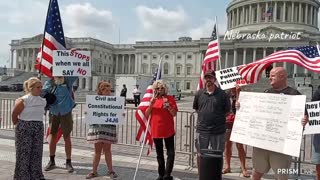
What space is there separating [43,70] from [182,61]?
99798 mm

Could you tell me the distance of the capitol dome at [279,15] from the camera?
9175 centimetres

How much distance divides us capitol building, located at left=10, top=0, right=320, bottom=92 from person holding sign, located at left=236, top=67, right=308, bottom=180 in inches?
2947

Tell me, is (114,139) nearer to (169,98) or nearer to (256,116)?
(169,98)

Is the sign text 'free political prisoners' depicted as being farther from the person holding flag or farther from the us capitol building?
the us capitol building

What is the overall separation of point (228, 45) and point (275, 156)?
9230 cm

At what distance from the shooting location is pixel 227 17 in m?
107

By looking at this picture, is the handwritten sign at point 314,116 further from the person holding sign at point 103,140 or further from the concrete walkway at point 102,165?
the person holding sign at point 103,140

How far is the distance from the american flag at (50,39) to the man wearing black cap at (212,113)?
3.51 m

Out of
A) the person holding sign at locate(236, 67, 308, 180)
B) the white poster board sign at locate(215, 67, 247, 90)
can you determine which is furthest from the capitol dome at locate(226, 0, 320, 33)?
the person holding sign at locate(236, 67, 308, 180)

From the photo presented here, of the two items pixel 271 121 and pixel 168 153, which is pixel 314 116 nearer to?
pixel 271 121

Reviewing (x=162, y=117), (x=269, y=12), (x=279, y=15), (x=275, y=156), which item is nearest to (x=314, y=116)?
(x=275, y=156)

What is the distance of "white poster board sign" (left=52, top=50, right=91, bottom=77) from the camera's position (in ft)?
24.4

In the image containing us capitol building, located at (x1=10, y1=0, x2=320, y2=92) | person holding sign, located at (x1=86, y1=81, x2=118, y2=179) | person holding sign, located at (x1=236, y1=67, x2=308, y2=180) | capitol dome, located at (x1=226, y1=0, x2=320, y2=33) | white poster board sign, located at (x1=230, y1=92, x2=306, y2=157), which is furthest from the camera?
capitol dome, located at (x1=226, y1=0, x2=320, y2=33)

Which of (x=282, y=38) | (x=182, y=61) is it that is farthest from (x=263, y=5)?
(x=182, y=61)
